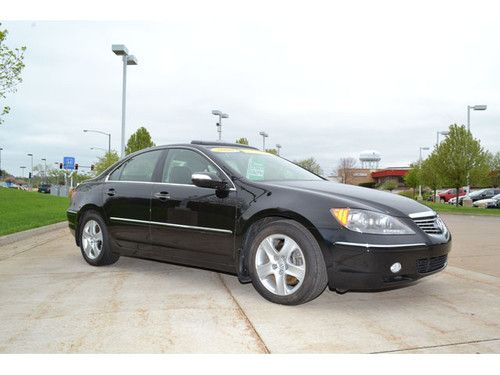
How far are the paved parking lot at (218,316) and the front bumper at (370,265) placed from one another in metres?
0.28

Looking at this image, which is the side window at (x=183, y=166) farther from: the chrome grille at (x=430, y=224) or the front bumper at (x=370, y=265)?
the chrome grille at (x=430, y=224)

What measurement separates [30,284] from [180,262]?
1681 millimetres

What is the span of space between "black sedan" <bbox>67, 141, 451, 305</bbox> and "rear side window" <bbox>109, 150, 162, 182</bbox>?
1 cm

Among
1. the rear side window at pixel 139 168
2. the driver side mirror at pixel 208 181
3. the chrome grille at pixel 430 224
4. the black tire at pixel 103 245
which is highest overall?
the rear side window at pixel 139 168

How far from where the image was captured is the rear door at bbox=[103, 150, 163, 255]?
568 centimetres

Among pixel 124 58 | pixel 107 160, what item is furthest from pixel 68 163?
pixel 107 160

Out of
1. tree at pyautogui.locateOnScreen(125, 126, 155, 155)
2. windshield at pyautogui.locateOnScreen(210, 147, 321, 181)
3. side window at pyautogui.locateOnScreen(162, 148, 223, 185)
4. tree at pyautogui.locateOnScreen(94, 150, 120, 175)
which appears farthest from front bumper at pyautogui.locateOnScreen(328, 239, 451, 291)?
tree at pyautogui.locateOnScreen(94, 150, 120, 175)

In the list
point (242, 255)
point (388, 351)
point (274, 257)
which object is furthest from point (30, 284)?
point (388, 351)

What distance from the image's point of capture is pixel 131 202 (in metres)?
5.85

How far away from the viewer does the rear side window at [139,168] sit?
5.87m

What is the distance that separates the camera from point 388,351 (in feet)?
10.7

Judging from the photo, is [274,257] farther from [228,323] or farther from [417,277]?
[417,277]

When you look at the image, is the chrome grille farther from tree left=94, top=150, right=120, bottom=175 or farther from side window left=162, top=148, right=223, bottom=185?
tree left=94, top=150, right=120, bottom=175

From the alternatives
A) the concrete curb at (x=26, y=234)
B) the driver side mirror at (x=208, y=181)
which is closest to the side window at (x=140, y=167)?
the driver side mirror at (x=208, y=181)
